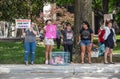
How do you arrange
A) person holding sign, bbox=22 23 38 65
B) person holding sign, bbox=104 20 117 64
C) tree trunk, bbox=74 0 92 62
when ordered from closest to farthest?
person holding sign, bbox=22 23 38 65
person holding sign, bbox=104 20 117 64
tree trunk, bbox=74 0 92 62

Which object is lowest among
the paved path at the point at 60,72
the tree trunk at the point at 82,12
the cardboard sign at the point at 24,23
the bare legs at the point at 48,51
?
the paved path at the point at 60,72

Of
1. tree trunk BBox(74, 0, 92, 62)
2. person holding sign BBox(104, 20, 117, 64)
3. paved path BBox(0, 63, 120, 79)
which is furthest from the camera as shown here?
tree trunk BBox(74, 0, 92, 62)

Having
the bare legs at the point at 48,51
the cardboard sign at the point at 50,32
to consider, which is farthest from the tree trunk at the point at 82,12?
the cardboard sign at the point at 50,32

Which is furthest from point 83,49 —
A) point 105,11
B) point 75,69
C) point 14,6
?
point 105,11

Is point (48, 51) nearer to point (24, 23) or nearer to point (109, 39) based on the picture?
point (24, 23)

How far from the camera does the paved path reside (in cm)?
1340

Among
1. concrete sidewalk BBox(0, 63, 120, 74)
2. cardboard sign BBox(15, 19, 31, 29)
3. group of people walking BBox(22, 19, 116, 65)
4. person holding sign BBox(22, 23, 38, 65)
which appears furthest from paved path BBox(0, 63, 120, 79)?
cardboard sign BBox(15, 19, 31, 29)

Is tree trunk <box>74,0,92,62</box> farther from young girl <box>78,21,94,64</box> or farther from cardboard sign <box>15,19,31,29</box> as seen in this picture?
cardboard sign <box>15,19,31,29</box>

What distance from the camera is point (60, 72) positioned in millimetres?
14414

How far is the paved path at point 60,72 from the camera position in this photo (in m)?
13.4

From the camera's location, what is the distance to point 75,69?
1442 cm

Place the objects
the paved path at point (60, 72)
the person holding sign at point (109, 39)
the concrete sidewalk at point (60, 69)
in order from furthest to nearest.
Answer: the person holding sign at point (109, 39) → the concrete sidewalk at point (60, 69) → the paved path at point (60, 72)

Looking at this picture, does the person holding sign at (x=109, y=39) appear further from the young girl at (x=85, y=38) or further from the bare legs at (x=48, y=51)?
the bare legs at (x=48, y=51)

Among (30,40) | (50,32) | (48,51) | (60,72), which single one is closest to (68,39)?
(50,32)
